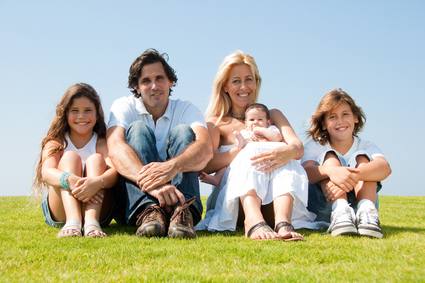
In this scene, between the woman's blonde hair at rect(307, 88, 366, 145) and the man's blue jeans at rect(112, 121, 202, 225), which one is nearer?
the man's blue jeans at rect(112, 121, 202, 225)

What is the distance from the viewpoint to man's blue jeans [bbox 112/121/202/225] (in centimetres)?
581

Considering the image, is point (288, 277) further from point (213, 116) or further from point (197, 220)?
point (213, 116)

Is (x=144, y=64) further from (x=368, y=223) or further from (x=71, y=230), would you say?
(x=368, y=223)

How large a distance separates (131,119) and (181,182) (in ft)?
3.65

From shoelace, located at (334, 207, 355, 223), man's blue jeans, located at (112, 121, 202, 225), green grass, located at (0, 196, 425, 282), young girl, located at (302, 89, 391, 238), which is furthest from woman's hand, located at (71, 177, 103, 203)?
shoelace, located at (334, 207, 355, 223)

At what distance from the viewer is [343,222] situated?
5.84m

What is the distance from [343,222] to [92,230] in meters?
2.68

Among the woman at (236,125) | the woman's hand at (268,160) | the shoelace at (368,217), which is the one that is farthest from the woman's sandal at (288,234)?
the shoelace at (368,217)

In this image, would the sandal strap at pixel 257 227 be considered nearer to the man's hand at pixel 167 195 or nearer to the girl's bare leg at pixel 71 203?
the man's hand at pixel 167 195

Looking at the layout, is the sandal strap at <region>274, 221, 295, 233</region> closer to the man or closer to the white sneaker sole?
the white sneaker sole

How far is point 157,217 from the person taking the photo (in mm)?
5562

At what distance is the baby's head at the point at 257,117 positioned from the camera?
6555 millimetres

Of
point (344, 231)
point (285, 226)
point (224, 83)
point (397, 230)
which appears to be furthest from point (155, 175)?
point (397, 230)

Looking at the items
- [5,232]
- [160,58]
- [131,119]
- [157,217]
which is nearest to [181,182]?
[157,217]
